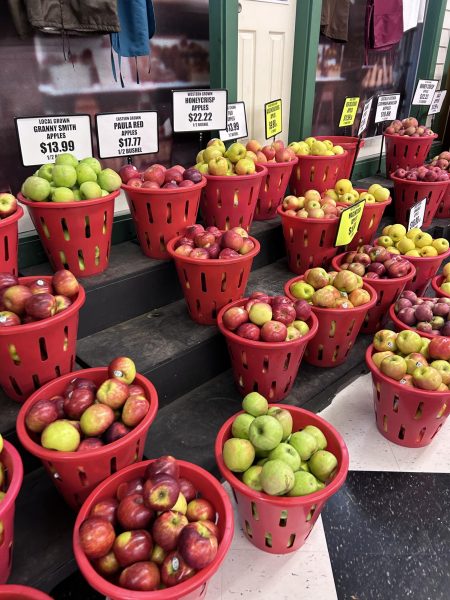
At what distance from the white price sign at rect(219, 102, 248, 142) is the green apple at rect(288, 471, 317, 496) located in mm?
1888

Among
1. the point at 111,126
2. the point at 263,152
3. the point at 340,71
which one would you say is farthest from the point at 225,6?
the point at 340,71

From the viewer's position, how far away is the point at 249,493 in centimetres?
124

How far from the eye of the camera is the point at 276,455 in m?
1.28

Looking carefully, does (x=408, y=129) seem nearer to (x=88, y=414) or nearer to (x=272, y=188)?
(x=272, y=188)

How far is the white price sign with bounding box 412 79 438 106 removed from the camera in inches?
156

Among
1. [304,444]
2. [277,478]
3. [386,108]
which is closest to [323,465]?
[304,444]

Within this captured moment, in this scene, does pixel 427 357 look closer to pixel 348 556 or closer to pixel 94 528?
pixel 348 556

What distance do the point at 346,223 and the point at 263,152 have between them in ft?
2.03

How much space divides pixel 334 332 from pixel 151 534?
1.15 meters

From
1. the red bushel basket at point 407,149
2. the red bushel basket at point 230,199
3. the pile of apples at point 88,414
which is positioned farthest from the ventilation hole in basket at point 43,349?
the red bushel basket at point 407,149

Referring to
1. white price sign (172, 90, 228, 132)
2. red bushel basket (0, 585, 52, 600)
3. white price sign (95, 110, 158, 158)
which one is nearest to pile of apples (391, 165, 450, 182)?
white price sign (172, 90, 228, 132)

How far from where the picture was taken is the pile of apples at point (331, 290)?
6.28 feet

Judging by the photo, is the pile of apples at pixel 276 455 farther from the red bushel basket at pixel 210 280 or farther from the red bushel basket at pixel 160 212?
the red bushel basket at pixel 160 212

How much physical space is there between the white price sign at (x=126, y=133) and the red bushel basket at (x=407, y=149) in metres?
2.19
